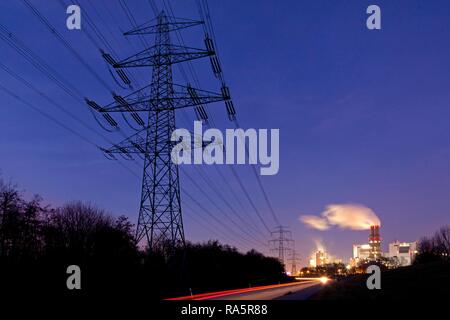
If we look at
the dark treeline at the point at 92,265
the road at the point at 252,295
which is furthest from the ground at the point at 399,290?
the dark treeline at the point at 92,265

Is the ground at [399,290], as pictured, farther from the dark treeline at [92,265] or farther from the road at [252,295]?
the dark treeline at [92,265]

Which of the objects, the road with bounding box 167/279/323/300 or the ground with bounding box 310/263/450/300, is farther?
the ground with bounding box 310/263/450/300

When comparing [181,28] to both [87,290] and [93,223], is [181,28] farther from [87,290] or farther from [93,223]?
[93,223]

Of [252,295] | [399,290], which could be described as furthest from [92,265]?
[399,290]

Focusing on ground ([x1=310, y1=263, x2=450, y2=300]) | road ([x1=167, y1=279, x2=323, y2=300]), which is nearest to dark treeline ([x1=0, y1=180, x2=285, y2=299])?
road ([x1=167, y1=279, x2=323, y2=300])

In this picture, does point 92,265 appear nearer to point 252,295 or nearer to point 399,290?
point 252,295

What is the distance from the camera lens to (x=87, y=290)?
36.9m

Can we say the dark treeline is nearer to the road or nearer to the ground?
the road

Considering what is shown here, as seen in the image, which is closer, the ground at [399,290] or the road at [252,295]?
the road at [252,295]

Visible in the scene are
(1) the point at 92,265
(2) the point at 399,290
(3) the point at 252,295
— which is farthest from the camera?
(2) the point at 399,290

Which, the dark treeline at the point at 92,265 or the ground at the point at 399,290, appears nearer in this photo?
the dark treeline at the point at 92,265
